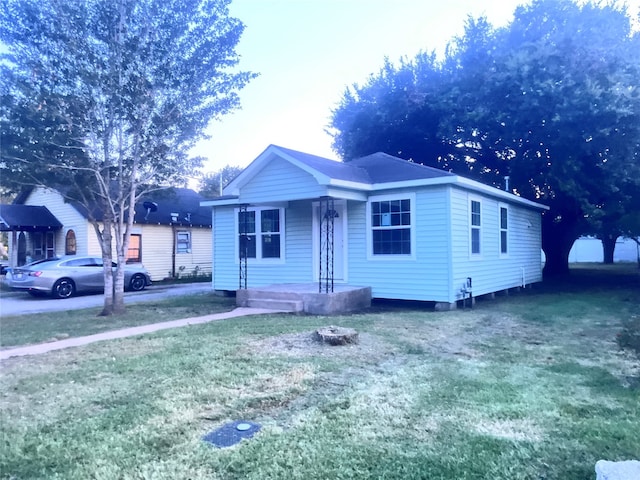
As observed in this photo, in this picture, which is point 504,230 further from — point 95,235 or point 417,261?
point 95,235

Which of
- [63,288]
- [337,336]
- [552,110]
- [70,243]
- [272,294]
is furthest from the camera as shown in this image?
[70,243]

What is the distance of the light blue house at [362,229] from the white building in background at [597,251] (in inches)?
1094

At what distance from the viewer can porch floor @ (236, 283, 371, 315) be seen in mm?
9406

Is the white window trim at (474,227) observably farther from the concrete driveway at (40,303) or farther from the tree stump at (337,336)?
the concrete driveway at (40,303)

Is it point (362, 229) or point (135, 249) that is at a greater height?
point (362, 229)

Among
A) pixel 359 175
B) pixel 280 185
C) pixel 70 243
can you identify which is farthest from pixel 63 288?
pixel 359 175

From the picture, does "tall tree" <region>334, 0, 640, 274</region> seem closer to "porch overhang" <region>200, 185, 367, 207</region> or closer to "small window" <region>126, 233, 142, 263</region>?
"porch overhang" <region>200, 185, 367, 207</region>

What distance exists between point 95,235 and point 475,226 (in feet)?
49.7

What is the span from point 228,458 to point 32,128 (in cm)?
829

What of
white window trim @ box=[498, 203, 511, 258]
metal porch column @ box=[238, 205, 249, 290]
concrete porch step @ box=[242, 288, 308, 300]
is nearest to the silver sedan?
metal porch column @ box=[238, 205, 249, 290]

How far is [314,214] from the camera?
1156 centimetres

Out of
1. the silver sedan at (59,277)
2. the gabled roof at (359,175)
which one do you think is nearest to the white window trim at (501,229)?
the gabled roof at (359,175)

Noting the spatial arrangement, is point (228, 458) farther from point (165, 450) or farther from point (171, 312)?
point (171, 312)

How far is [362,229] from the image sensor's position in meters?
11.0
